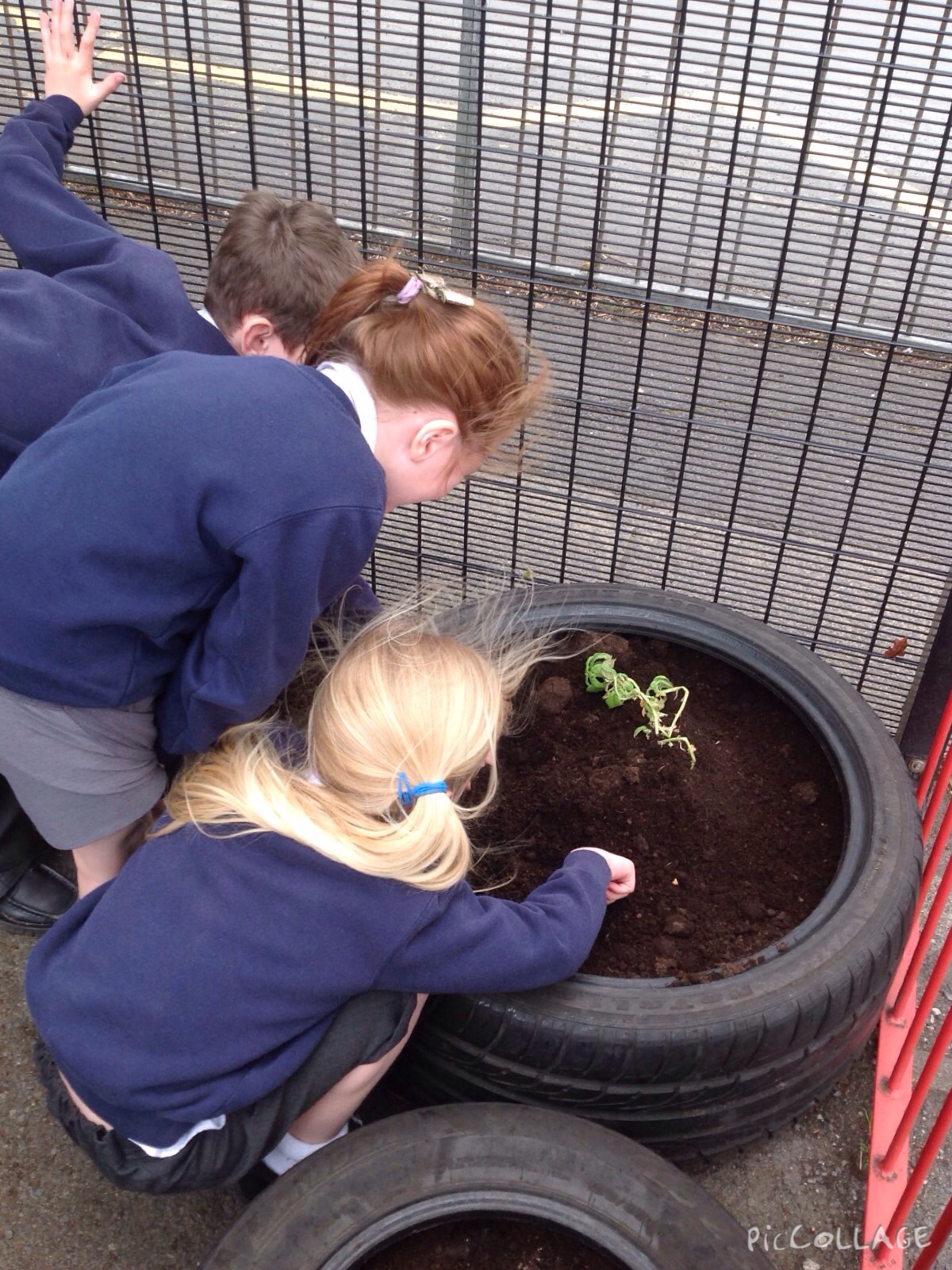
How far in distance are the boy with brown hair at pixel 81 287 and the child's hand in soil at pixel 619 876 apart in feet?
3.48

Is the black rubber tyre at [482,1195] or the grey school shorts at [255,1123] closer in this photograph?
the black rubber tyre at [482,1195]

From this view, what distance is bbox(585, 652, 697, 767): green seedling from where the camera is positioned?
2.23m

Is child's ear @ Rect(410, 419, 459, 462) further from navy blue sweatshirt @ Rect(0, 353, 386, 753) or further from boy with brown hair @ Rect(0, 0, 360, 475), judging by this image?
boy with brown hair @ Rect(0, 0, 360, 475)

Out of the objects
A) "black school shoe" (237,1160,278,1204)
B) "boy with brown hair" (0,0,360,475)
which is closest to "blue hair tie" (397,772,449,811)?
"black school shoe" (237,1160,278,1204)

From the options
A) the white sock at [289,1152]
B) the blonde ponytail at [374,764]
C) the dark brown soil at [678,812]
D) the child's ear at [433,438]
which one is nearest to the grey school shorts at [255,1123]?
the white sock at [289,1152]

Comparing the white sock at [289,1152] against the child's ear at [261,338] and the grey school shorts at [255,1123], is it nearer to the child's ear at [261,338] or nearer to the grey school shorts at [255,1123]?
the grey school shorts at [255,1123]

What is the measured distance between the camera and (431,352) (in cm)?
167

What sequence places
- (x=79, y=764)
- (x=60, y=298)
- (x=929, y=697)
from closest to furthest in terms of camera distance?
(x=79, y=764) < (x=60, y=298) < (x=929, y=697)

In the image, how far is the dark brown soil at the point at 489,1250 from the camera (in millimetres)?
1527

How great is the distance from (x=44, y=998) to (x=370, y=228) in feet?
5.74

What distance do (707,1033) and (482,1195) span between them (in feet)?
1.26

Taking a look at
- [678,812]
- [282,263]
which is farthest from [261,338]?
[678,812]

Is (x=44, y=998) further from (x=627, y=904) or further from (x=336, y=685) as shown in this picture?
(x=627, y=904)

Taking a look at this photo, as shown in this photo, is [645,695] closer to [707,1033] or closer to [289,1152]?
[707,1033]
